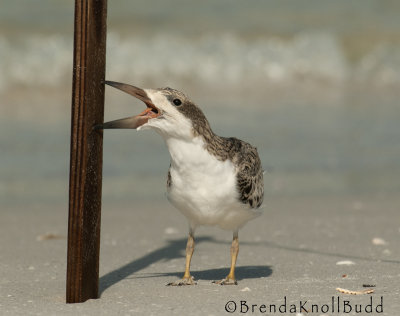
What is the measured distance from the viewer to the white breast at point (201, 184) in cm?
478

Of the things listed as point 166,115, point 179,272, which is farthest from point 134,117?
point 179,272

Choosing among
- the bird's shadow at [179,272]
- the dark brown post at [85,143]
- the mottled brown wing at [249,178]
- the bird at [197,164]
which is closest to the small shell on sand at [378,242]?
the bird's shadow at [179,272]

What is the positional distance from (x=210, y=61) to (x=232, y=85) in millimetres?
1258

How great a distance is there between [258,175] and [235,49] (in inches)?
563

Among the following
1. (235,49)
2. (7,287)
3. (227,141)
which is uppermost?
(235,49)

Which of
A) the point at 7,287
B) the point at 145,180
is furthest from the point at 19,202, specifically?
the point at 7,287

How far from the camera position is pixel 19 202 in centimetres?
841

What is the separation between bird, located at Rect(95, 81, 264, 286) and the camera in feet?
15.1

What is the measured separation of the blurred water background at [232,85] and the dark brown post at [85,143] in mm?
4058

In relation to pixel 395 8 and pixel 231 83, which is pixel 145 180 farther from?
pixel 395 8

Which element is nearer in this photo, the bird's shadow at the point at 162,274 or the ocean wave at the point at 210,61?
the bird's shadow at the point at 162,274

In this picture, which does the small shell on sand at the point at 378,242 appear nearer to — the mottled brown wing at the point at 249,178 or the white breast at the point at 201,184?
the mottled brown wing at the point at 249,178

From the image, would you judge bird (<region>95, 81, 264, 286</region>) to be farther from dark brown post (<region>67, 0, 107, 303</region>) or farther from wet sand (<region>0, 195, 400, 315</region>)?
wet sand (<region>0, 195, 400, 315</region>)

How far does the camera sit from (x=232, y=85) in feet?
58.4
